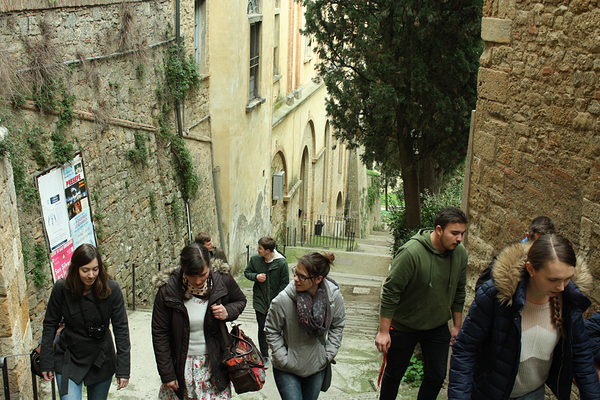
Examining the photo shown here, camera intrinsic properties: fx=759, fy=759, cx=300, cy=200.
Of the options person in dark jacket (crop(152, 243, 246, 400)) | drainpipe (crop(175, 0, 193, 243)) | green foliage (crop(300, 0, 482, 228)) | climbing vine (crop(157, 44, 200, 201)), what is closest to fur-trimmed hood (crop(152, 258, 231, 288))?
person in dark jacket (crop(152, 243, 246, 400))

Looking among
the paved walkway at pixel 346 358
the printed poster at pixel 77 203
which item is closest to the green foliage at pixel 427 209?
the paved walkway at pixel 346 358

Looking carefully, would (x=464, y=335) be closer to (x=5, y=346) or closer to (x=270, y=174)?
(x=5, y=346)

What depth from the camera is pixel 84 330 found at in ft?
16.1

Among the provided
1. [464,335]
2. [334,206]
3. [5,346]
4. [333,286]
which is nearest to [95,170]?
[5,346]

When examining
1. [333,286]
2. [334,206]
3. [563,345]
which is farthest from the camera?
[334,206]

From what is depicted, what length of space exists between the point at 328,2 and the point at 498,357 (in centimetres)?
1086

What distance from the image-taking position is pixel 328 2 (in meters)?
13.9

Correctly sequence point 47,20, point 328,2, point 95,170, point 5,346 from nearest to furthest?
point 5,346 → point 47,20 → point 95,170 → point 328,2

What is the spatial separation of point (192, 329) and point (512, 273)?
197 centimetres

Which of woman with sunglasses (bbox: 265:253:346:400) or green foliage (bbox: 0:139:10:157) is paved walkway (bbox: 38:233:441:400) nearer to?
woman with sunglasses (bbox: 265:253:346:400)

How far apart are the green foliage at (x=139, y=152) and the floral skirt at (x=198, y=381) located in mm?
6761

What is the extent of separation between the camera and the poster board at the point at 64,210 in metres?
8.33

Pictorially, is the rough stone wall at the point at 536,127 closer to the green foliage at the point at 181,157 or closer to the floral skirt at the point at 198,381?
the floral skirt at the point at 198,381

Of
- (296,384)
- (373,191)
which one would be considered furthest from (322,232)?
(296,384)
